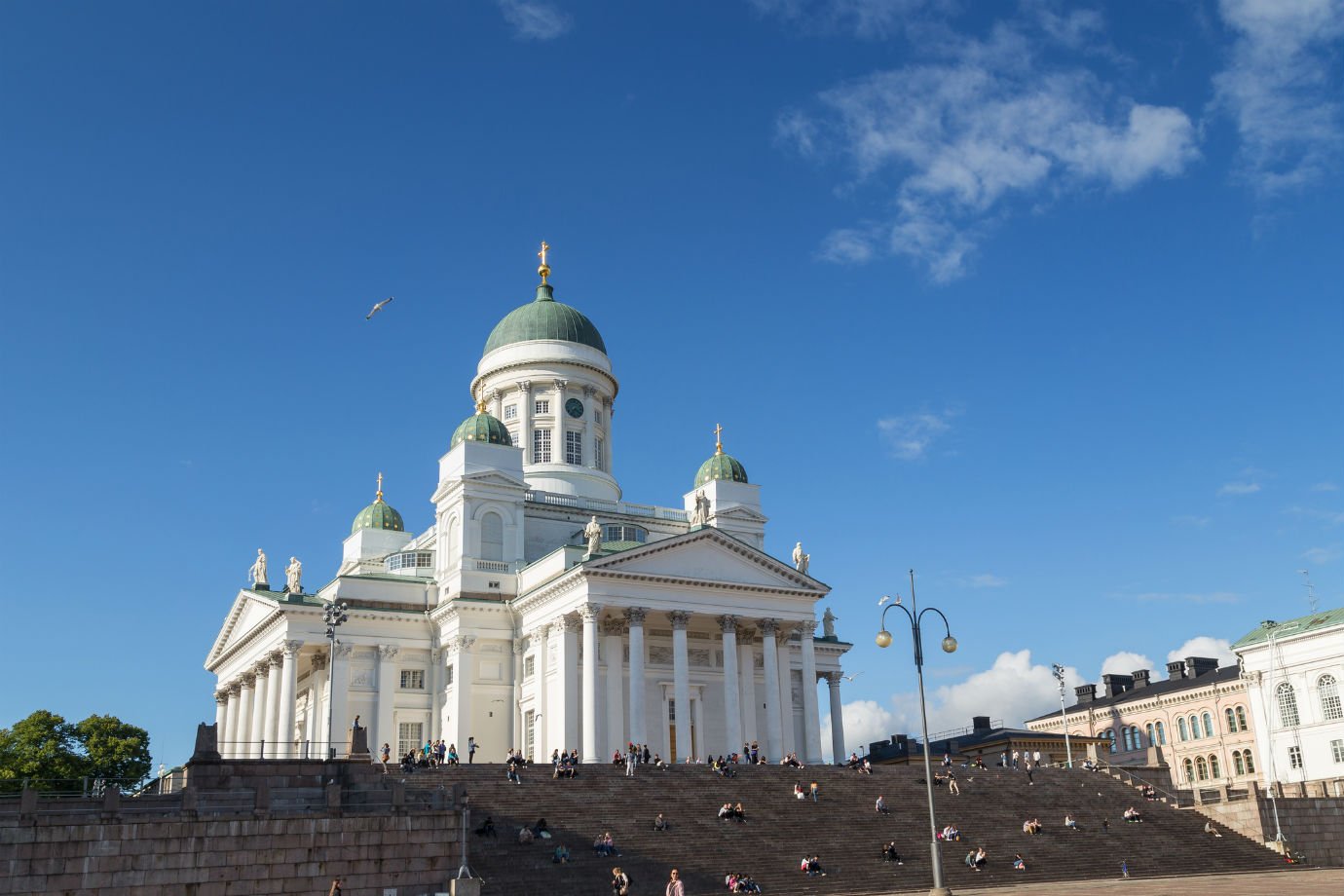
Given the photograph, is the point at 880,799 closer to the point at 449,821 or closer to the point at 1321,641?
the point at 449,821

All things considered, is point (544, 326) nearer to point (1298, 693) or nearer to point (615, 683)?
point (615, 683)

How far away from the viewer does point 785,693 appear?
58500 millimetres

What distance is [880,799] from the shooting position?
45188mm

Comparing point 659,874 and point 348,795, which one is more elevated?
point 348,795

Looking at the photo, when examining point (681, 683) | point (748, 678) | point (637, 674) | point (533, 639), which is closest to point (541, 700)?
point (533, 639)

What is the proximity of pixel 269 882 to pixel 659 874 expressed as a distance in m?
10.5

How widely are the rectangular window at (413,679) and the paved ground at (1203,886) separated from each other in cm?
2914

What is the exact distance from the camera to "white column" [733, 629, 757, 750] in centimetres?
5812

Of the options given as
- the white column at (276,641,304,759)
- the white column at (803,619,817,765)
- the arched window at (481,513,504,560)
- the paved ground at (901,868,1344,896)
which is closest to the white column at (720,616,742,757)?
the white column at (803,619,817,765)

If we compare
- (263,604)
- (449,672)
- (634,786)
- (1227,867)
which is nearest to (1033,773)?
(1227,867)

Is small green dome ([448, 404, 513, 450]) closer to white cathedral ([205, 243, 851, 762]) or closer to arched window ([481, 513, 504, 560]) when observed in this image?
white cathedral ([205, 243, 851, 762])

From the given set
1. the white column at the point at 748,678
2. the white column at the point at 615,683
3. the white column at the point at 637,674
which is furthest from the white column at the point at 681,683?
the white column at the point at 748,678

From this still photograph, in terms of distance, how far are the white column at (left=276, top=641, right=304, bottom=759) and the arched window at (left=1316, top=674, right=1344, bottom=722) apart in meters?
51.9

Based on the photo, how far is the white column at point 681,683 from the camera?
54.6 m
